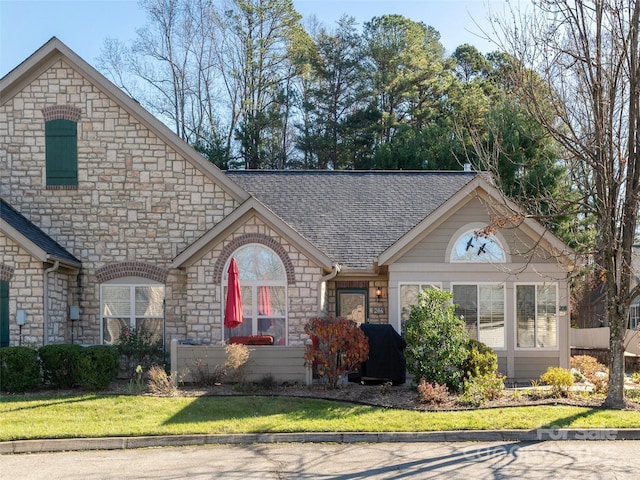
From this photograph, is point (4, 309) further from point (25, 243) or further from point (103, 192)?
point (103, 192)

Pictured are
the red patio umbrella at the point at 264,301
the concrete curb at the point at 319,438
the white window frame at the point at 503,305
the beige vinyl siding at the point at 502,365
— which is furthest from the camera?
the white window frame at the point at 503,305

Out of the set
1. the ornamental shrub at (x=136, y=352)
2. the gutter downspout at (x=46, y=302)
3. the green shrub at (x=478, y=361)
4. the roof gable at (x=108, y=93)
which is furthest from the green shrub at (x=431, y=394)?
the gutter downspout at (x=46, y=302)

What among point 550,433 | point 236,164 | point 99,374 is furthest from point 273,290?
point 236,164

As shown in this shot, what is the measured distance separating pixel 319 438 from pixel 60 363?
643cm

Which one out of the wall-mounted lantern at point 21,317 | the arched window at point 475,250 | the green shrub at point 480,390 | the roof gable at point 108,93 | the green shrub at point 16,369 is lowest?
the green shrub at point 480,390

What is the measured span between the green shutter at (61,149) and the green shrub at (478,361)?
10420 millimetres

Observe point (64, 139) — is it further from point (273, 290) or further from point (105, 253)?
point (273, 290)

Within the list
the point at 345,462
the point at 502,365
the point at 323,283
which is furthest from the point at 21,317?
the point at 502,365

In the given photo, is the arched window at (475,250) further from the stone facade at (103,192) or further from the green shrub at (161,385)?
the green shrub at (161,385)

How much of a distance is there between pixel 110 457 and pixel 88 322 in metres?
8.08

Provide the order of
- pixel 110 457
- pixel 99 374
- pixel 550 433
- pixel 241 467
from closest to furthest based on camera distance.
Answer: pixel 241 467 → pixel 110 457 → pixel 550 433 → pixel 99 374

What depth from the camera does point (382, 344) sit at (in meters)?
16.3

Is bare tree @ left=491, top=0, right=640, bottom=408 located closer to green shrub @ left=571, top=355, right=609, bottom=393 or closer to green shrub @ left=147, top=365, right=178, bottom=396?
green shrub @ left=571, top=355, right=609, bottom=393

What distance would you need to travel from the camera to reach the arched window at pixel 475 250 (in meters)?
18.0
